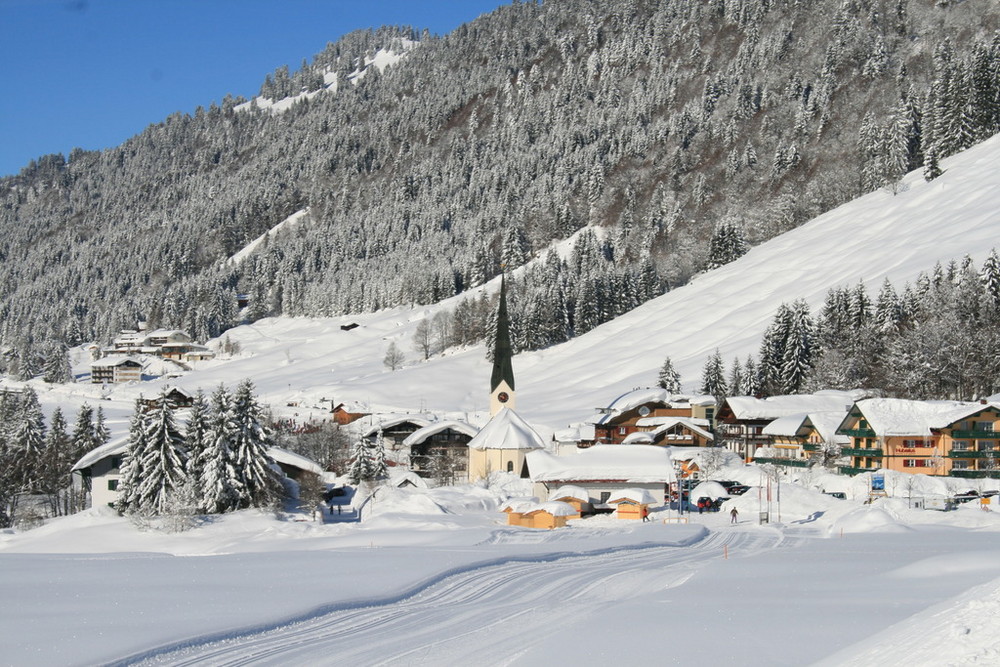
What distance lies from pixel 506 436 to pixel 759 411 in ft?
69.0

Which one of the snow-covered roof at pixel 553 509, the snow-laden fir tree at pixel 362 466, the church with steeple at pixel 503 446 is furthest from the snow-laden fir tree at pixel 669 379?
the snow-covered roof at pixel 553 509

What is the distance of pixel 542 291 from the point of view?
4729 inches

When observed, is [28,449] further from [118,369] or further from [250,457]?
[118,369]

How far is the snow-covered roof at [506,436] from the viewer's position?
195 feet

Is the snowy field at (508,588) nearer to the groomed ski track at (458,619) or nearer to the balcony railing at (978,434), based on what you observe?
the groomed ski track at (458,619)

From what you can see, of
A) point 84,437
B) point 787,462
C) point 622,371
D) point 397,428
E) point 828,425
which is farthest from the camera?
point 622,371

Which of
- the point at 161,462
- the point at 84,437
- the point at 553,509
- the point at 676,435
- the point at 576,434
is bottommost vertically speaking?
the point at 553,509

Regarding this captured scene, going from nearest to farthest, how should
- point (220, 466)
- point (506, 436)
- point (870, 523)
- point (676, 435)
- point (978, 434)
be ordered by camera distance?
point (870, 523) < point (220, 466) < point (978, 434) < point (506, 436) < point (676, 435)

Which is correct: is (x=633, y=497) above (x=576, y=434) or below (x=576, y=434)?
below

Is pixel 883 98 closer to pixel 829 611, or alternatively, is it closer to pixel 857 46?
pixel 857 46

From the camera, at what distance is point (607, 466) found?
48.9 metres

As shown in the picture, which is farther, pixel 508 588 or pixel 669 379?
pixel 669 379

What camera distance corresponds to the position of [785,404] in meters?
69.9

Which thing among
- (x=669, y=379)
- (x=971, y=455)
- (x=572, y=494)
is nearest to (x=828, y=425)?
(x=971, y=455)
